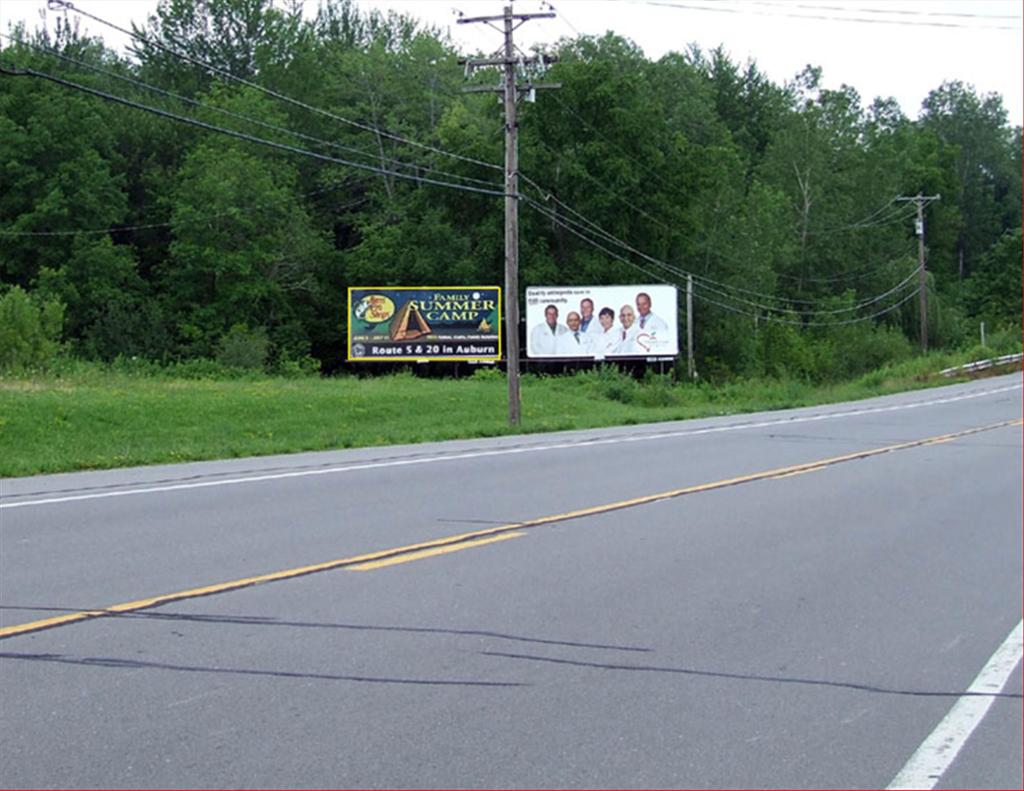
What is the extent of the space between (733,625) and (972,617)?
185cm

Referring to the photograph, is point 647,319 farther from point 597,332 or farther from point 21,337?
point 21,337

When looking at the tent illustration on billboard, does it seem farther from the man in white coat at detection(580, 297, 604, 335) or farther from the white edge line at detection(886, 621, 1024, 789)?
the white edge line at detection(886, 621, 1024, 789)

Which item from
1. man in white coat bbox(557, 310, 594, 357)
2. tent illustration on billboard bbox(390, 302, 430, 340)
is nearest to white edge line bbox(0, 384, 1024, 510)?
man in white coat bbox(557, 310, 594, 357)

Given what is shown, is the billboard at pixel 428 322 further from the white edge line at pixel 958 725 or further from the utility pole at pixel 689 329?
the white edge line at pixel 958 725

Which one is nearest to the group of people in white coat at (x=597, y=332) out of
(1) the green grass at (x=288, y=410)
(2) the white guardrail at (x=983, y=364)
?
(1) the green grass at (x=288, y=410)

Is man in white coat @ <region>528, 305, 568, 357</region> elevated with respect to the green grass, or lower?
elevated

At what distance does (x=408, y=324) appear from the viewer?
174 ft

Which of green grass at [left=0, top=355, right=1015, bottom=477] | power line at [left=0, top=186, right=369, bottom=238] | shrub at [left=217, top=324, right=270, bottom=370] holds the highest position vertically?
power line at [left=0, top=186, right=369, bottom=238]

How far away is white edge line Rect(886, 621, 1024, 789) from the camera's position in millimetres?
5613

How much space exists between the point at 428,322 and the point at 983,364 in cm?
2567

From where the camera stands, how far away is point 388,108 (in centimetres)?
7381

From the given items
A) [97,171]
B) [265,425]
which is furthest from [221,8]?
[265,425]

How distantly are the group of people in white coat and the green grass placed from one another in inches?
146

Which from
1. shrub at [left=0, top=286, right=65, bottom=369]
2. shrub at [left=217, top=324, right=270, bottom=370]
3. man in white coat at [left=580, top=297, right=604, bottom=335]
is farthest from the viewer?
shrub at [left=217, top=324, right=270, bottom=370]
